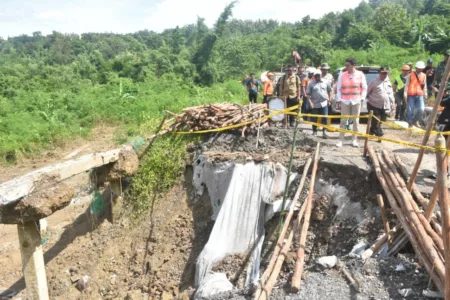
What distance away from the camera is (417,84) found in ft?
27.6

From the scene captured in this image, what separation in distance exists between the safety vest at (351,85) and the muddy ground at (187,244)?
1.07m

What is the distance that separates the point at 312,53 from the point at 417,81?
2500 centimetres

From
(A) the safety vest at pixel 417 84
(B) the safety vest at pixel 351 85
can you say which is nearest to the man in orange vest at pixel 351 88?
(B) the safety vest at pixel 351 85

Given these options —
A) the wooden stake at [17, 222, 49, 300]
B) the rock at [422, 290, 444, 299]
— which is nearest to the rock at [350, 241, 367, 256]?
the rock at [422, 290, 444, 299]

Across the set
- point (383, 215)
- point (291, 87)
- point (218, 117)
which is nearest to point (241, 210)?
point (383, 215)

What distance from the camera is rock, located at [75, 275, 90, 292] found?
692 cm

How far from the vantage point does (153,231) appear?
730 cm

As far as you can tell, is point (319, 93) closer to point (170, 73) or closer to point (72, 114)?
point (72, 114)

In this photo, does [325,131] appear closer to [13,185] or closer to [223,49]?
[13,185]

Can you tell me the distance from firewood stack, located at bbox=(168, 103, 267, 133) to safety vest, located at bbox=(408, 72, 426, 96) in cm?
346

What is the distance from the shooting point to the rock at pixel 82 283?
692cm

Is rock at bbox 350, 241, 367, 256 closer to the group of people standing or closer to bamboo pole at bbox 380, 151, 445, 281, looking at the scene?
bamboo pole at bbox 380, 151, 445, 281

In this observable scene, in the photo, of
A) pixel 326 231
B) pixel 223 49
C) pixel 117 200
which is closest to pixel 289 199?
pixel 326 231

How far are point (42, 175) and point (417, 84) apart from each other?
7870mm
